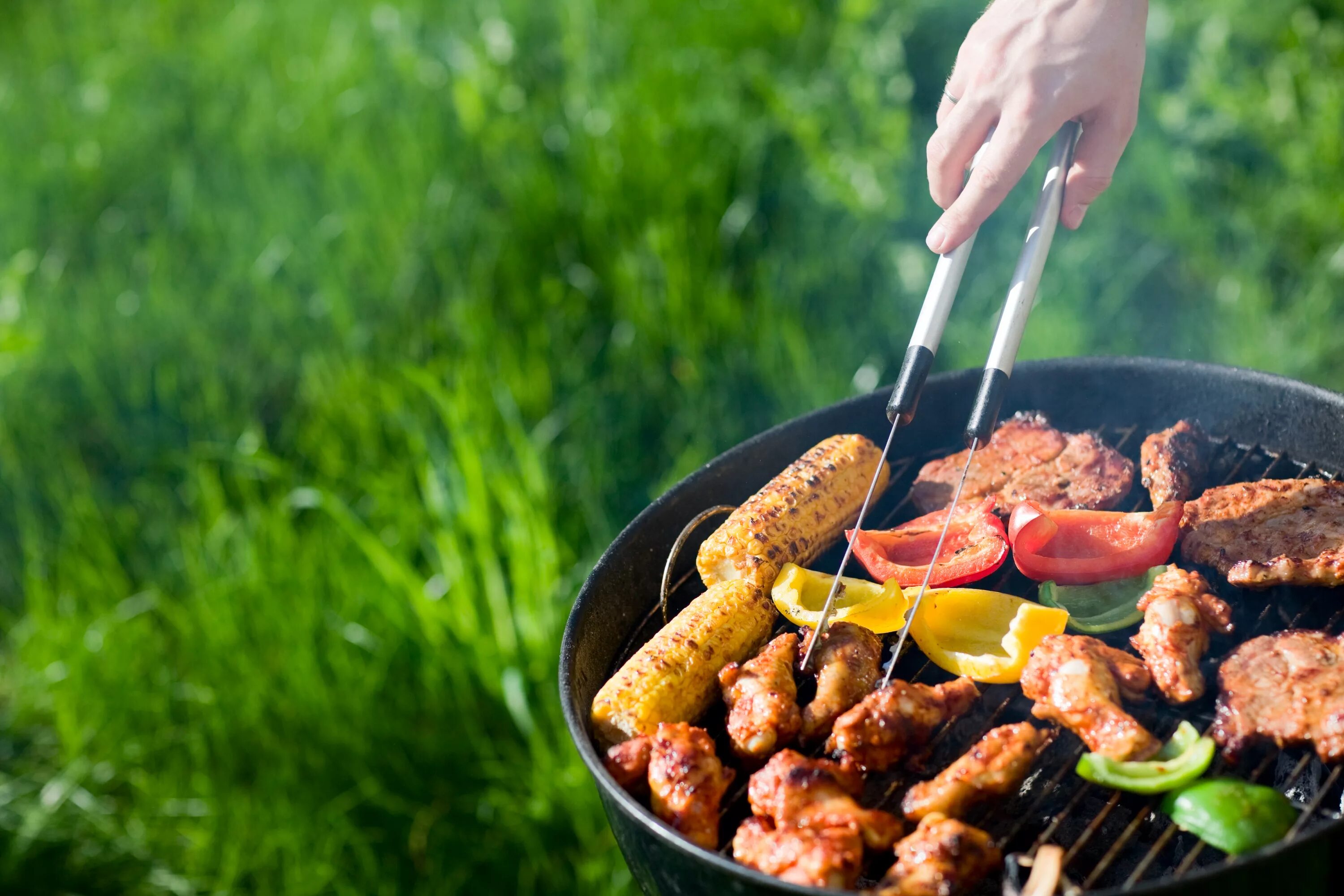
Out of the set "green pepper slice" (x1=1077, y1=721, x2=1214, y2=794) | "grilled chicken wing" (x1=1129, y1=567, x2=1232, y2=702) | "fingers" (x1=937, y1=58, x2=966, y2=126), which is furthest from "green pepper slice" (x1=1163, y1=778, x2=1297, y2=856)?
"fingers" (x1=937, y1=58, x2=966, y2=126)

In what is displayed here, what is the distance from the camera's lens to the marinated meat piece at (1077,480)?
251 centimetres

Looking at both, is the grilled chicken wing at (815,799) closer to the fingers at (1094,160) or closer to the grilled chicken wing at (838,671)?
the grilled chicken wing at (838,671)

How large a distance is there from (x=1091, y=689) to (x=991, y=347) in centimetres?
71

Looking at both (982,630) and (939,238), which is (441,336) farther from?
(982,630)

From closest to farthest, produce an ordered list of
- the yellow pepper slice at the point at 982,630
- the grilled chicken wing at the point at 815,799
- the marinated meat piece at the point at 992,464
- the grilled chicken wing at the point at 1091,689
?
the grilled chicken wing at the point at 815,799 → the grilled chicken wing at the point at 1091,689 → the yellow pepper slice at the point at 982,630 → the marinated meat piece at the point at 992,464

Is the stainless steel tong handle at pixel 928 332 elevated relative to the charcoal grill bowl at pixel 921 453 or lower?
elevated

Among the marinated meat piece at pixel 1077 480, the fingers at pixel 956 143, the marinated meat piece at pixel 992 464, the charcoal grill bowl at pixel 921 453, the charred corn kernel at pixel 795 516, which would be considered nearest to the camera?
the charcoal grill bowl at pixel 921 453

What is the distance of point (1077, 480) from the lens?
256cm

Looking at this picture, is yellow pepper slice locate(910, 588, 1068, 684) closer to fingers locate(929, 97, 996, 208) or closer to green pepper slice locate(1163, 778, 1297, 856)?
green pepper slice locate(1163, 778, 1297, 856)

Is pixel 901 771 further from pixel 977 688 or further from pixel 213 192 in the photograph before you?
pixel 213 192

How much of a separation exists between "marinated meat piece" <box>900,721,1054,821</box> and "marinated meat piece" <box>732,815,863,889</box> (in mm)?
169

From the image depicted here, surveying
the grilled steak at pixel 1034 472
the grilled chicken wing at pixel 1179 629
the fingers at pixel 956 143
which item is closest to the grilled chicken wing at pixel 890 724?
the grilled chicken wing at pixel 1179 629

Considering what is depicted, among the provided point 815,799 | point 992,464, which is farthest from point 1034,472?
point 815,799

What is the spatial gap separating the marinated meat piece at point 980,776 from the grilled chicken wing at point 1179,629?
0.29 metres
